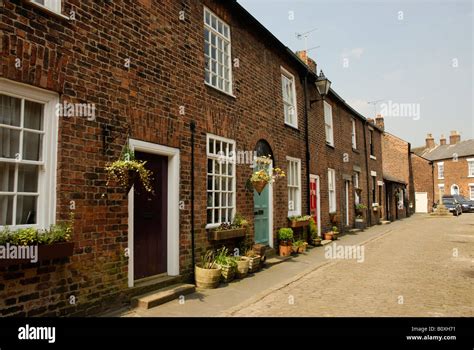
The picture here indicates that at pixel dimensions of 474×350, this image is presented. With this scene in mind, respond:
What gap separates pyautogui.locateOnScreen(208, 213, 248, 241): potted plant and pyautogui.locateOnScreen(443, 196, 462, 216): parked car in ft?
101

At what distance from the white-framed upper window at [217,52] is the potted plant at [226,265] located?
3737mm

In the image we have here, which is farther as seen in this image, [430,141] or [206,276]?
[430,141]

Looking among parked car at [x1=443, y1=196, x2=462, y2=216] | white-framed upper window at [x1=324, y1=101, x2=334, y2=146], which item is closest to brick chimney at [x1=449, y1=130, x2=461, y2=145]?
parked car at [x1=443, y1=196, x2=462, y2=216]

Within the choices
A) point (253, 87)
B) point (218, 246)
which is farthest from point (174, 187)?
point (253, 87)

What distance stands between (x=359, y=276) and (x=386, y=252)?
4028 millimetres

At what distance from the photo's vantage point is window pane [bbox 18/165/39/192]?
4.51m

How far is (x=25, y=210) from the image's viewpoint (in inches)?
179

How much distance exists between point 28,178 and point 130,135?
169 cm

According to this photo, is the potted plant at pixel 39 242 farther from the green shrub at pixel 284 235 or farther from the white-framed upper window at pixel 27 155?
the green shrub at pixel 284 235

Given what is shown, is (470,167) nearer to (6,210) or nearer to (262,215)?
(262,215)

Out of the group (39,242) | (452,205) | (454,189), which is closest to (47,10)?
(39,242)

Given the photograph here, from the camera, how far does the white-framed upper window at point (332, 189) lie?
15.6m

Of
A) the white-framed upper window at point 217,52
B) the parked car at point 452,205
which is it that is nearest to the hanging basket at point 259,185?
the white-framed upper window at point 217,52
